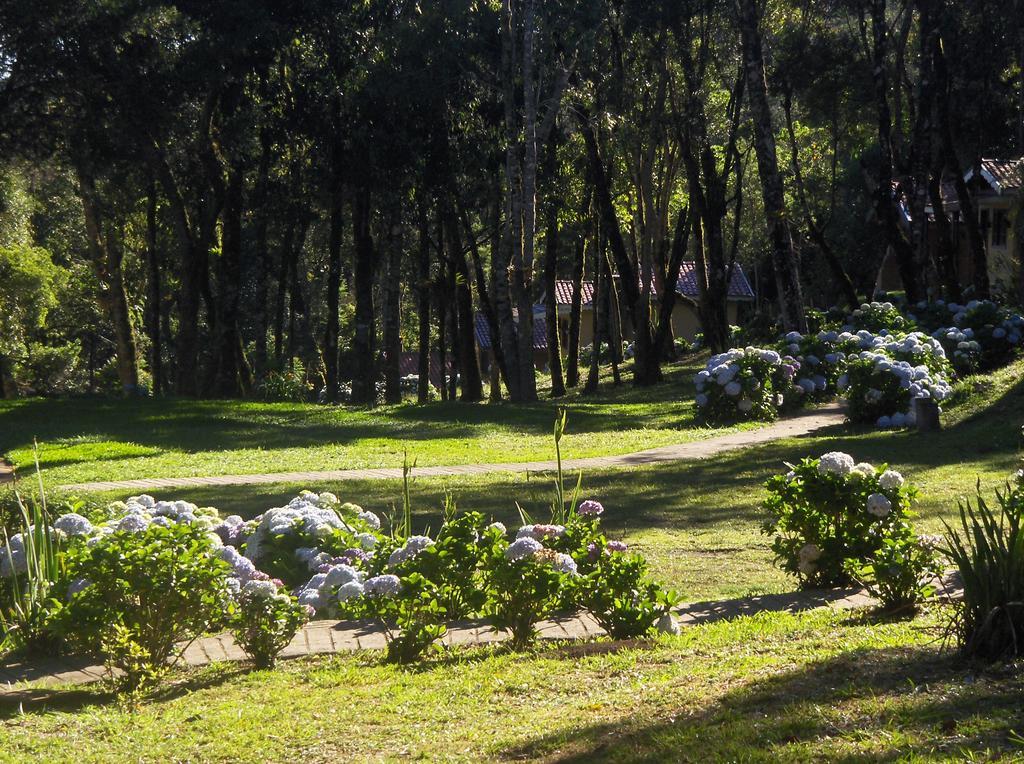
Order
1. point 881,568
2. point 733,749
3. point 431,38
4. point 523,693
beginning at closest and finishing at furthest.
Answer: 1. point 733,749
2. point 523,693
3. point 881,568
4. point 431,38

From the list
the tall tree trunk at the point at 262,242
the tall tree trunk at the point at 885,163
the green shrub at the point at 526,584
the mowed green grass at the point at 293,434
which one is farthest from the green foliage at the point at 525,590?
the tall tree trunk at the point at 262,242

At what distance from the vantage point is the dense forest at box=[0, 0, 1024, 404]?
23.5m

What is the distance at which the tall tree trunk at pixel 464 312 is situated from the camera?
30.5 meters

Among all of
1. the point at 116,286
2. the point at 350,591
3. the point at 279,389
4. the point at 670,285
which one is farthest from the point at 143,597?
the point at 670,285

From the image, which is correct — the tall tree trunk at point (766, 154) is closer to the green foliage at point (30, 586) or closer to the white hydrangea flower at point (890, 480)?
the white hydrangea flower at point (890, 480)

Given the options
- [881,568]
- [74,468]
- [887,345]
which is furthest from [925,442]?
[74,468]

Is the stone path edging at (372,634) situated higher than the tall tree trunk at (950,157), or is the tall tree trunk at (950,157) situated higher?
the tall tree trunk at (950,157)

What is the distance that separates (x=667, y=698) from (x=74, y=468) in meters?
11.6

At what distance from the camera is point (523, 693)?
509 centimetres

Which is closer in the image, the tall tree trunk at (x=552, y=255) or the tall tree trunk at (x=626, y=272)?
the tall tree trunk at (x=626, y=272)

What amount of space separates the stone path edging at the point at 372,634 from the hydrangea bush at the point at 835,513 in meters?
0.18

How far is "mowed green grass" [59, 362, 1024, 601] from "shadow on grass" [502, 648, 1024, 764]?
2609 millimetres

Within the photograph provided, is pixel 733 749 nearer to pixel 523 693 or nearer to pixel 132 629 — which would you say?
pixel 523 693

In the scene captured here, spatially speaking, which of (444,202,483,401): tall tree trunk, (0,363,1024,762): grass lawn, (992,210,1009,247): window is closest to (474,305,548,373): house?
(992,210,1009,247): window
